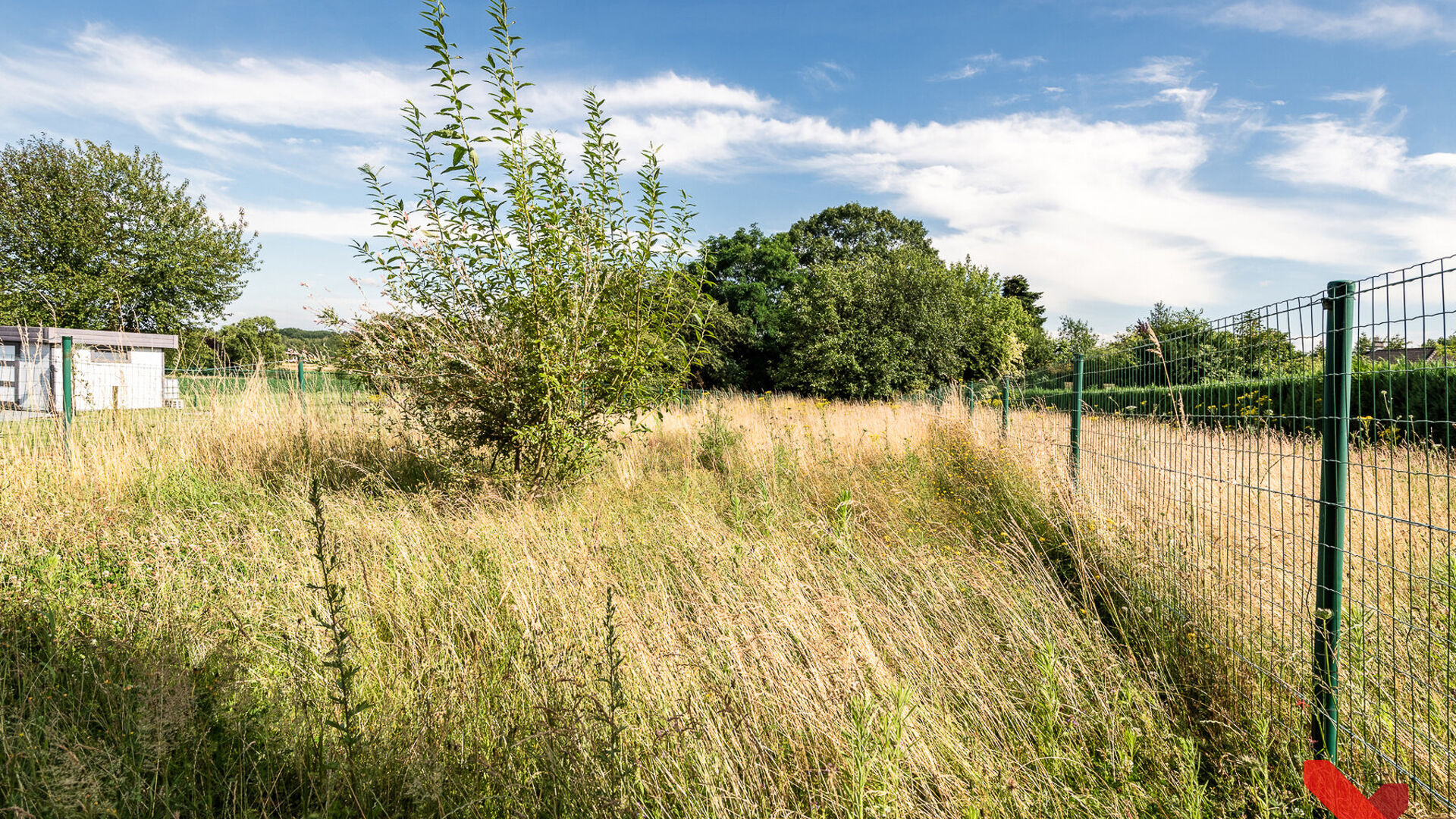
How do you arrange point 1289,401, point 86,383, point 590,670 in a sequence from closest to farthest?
1. point 590,670
2. point 1289,401
3. point 86,383

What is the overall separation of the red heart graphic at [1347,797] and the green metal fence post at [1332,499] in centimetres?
121

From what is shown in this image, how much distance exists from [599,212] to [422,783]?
14.2 ft

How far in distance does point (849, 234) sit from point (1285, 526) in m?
35.9

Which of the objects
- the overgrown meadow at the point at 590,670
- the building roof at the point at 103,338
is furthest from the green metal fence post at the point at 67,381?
the building roof at the point at 103,338

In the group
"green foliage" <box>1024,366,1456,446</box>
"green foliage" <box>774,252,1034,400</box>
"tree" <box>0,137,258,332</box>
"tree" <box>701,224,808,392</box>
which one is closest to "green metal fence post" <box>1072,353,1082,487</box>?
"green foliage" <box>1024,366,1456,446</box>

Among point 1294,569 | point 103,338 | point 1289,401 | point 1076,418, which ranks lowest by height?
point 1294,569

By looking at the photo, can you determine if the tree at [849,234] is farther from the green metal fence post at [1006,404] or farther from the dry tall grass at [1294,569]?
the dry tall grass at [1294,569]

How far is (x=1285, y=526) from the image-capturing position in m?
3.71

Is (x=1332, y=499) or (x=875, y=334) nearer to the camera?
(x=1332, y=499)

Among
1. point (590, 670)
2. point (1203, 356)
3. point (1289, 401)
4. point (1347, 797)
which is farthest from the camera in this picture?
point (1203, 356)

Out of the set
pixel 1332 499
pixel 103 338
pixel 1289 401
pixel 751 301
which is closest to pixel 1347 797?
pixel 1332 499

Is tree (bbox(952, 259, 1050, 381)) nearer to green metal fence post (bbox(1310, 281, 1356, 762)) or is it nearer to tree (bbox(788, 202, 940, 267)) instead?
tree (bbox(788, 202, 940, 267))

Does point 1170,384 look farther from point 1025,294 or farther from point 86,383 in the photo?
point 1025,294

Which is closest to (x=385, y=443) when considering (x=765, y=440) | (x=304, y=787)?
(x=765, y=440)
